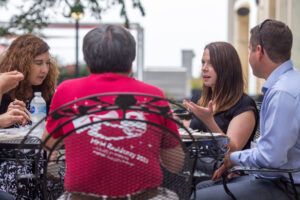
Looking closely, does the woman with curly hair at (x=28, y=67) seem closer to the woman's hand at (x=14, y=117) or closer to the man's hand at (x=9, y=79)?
the woman's hand at (x=14, y=117)

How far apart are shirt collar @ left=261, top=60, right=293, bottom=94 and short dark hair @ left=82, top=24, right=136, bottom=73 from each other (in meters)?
1.00

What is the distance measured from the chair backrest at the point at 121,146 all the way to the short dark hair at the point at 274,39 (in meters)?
1.03

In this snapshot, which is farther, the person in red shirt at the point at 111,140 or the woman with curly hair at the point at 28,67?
the woman with curly hair at the point at 28,67

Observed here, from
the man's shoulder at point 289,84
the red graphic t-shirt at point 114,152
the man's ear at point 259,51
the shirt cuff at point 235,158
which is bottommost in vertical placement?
the shirt cuff at point 235,158

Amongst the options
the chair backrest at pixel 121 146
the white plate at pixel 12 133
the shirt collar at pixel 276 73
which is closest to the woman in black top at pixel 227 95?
the shirt collar at pixel 276 73

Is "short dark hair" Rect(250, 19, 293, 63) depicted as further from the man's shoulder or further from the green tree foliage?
the green tree foliage

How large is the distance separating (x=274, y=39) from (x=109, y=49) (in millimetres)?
1102

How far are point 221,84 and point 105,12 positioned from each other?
774cm

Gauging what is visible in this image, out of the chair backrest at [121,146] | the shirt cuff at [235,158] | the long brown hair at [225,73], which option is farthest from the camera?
the long brown hair at [225,73]

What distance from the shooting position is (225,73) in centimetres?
396

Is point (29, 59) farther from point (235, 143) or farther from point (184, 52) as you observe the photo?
point (184, 52)

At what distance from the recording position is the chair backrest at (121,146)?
2.18 meters

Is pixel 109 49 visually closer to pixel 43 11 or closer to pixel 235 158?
pixel 235 158

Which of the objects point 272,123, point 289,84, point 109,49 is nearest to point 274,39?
point 289,84
